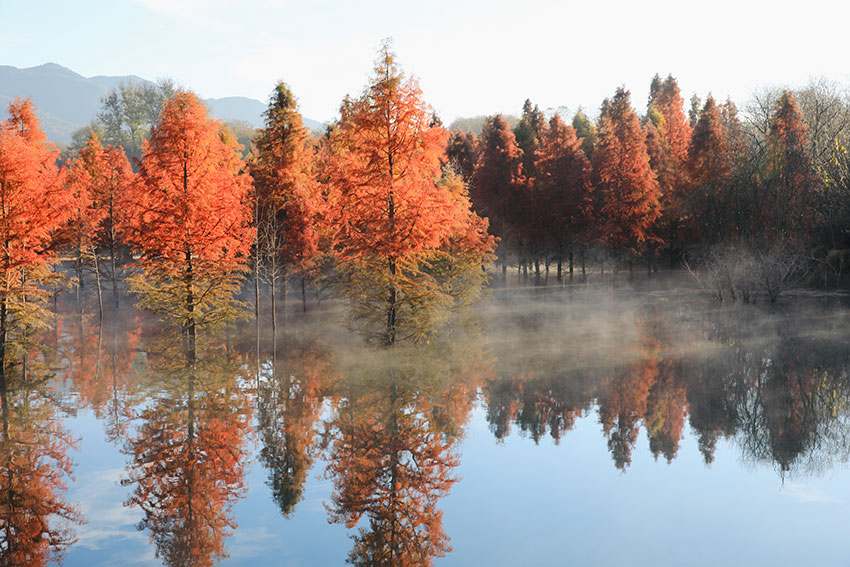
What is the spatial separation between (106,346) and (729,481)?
2481 centimetres

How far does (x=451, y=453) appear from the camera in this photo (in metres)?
14.0

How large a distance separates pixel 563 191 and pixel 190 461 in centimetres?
3768

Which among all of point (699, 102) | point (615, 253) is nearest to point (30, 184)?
point (615, 253)

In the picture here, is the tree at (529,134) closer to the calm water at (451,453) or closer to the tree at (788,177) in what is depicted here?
the tree at (788,177)

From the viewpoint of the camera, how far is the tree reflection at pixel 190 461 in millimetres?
10148

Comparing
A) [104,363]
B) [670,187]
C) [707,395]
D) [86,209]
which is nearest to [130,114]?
[86,209]

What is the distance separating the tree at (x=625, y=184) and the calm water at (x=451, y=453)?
19.1 meters

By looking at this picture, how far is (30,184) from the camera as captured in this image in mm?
23359

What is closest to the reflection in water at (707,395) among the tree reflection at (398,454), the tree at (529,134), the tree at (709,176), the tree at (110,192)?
the tree reflection at (398,454)

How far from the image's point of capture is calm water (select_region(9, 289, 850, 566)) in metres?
9.98

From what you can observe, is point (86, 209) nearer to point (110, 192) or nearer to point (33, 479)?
point (110, 192)

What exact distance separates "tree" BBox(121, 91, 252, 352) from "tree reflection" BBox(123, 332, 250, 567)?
11.3ft

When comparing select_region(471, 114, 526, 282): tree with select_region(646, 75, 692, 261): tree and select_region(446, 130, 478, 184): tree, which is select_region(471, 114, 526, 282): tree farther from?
select_region(646, 75, 692, 261): tree

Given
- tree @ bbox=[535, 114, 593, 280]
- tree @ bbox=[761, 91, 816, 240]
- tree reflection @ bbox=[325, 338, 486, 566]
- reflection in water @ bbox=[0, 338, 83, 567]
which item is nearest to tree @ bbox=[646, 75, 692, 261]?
tree @ bbox=[535, 114, 593, 280]
